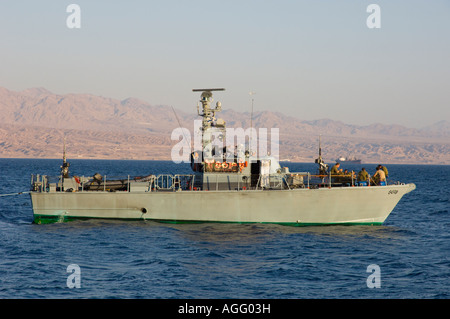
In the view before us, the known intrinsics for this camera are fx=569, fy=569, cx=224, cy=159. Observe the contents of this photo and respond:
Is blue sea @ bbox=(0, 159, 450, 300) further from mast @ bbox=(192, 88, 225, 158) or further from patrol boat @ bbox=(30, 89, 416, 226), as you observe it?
mast @ bbox=(192, 88, 225, 158)

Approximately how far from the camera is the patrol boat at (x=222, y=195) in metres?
34.7

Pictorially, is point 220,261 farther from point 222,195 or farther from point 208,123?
point 208,123

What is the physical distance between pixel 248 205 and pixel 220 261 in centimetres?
829

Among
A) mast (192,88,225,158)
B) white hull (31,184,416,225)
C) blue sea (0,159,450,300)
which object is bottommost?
blue sea (0,159,450,300)

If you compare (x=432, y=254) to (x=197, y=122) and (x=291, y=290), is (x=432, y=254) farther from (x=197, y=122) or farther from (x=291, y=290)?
(x=197, y=122)

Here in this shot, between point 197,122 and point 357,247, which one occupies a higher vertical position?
point 197,122

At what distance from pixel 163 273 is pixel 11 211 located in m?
25.4

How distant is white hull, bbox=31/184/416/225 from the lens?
3459cm

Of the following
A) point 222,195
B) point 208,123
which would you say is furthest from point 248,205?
point 208,123

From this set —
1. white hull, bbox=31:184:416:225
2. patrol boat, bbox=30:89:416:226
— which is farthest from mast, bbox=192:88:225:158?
white hull, bbox=31:184:416:225

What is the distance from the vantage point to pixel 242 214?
Answer: 34812 mm

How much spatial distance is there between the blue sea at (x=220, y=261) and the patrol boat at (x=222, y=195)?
0.67 metres
